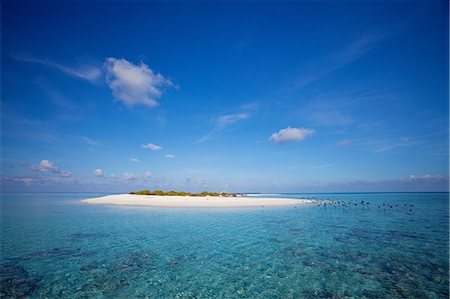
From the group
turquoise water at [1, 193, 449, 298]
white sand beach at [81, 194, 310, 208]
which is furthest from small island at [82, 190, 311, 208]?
turquoise water at [1, 193, 449, 298]

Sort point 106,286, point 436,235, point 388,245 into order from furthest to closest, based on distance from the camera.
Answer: point 436,235 → point 388,245 → point 106,286

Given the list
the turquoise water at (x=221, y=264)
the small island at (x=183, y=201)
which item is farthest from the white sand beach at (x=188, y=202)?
the turquoise water at (x=221, y=264)

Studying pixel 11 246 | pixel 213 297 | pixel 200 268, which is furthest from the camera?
pixel 11 246

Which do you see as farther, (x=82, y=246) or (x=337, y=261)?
(x=82, y=246)

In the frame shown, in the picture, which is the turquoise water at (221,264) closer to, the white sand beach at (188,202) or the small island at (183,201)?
the white sand beach at (188,202)

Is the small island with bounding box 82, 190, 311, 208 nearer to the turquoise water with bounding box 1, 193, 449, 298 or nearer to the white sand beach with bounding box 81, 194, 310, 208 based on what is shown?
the white sand beach with bounding box 81, 194, 310, 208

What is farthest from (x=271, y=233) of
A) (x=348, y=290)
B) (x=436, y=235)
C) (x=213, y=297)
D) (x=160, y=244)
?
(x=436, y=235)

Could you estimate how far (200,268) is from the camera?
40.5 ft

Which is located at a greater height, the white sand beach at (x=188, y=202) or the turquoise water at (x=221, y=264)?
the turquoise water at (x=221, y=264)

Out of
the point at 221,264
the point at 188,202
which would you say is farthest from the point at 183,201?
the point at 221,264

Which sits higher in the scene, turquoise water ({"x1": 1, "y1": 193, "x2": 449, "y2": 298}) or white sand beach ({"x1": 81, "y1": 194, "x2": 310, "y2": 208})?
turquoise water ({"x1": 1, "y1": 193, "x2": 449, "y2": 298})

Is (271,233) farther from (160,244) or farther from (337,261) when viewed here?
(160,244)

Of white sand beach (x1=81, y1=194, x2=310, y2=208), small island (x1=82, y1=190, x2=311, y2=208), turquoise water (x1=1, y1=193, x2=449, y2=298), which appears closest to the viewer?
turquoise water (x1=1, y1=193, x2=449, y2=298)

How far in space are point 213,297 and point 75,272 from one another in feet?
25.3
